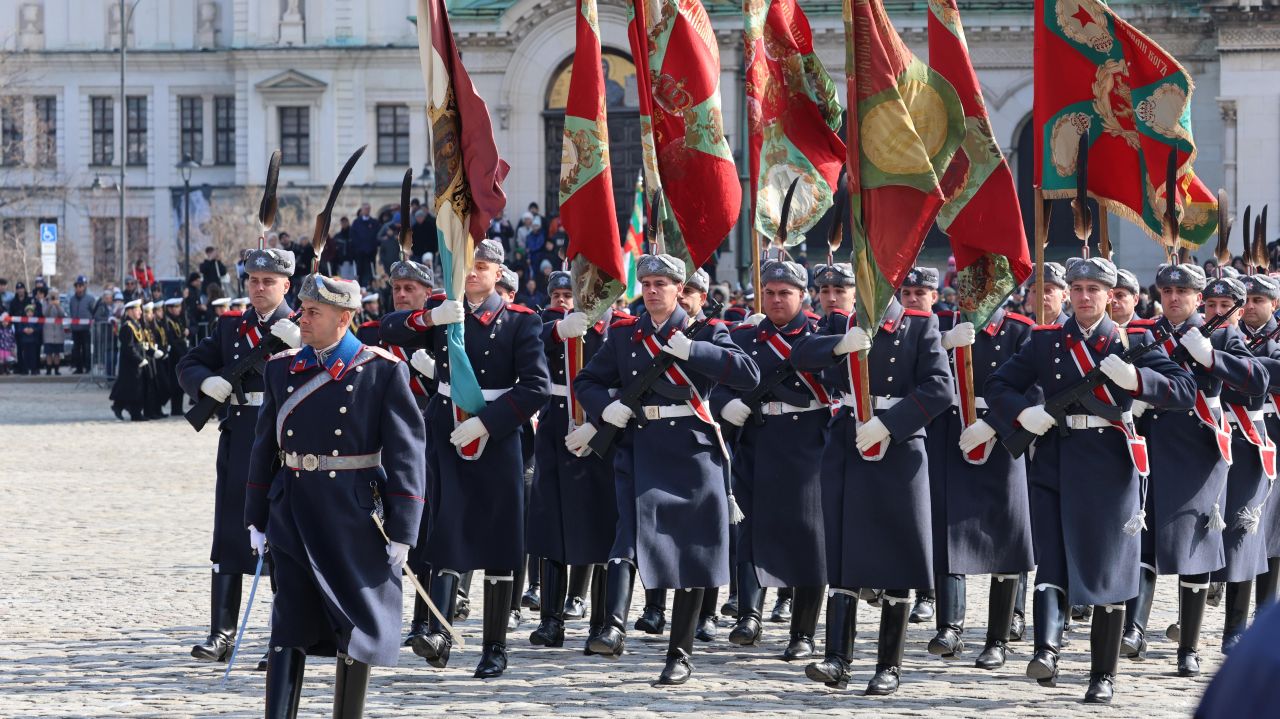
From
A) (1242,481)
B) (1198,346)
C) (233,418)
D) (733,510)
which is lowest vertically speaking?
(733,510)

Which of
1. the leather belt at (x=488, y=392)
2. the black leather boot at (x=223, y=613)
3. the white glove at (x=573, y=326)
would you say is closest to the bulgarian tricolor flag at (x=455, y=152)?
the leather belt at (x=488, y=392)

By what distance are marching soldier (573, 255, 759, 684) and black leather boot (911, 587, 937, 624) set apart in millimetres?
2052

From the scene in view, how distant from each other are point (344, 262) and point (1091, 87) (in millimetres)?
23831

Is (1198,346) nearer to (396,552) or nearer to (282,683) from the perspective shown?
(396,552)

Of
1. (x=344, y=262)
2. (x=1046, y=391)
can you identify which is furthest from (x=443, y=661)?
(x=344, y=262)

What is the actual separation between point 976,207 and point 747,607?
7.83 feet

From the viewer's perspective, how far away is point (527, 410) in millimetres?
9250

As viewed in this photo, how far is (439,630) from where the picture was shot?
9.21 meters

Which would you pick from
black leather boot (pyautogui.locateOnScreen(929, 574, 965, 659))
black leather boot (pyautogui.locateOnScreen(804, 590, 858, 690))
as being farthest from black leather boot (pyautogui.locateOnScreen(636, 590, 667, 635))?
black leather boot (pyautogui.locateOnScreen(804, 590, 858, 690))

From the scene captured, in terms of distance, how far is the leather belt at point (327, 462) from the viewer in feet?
23.0

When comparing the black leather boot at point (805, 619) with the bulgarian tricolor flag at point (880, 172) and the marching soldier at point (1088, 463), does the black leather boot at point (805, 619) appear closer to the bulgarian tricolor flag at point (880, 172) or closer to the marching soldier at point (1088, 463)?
the marching soldier at point (1088, 463)

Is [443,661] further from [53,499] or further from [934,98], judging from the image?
[53,499]

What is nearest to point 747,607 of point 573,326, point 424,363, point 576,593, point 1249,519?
point 576,593

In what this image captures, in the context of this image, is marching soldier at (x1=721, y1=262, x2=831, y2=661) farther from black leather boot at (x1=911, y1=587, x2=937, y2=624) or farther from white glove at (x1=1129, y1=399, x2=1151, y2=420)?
white glove at (x1=1129, y1=399, x2=1151, y2=420)
